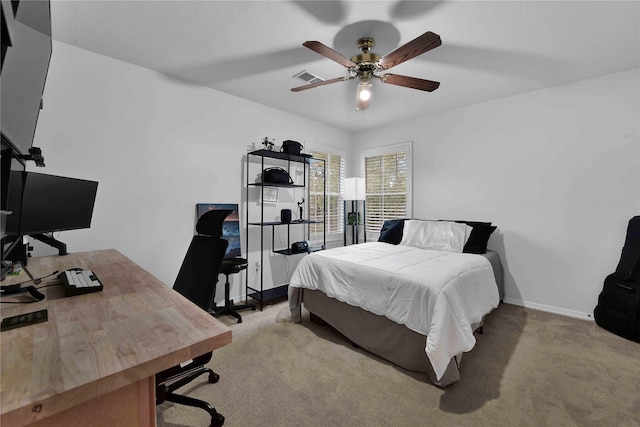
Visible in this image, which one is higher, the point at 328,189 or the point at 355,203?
the point at 328,189

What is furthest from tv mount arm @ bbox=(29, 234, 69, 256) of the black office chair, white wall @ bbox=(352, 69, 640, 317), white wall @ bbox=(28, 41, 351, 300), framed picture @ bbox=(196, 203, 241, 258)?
white wall @ bbox=(352, 69, 640, 317)

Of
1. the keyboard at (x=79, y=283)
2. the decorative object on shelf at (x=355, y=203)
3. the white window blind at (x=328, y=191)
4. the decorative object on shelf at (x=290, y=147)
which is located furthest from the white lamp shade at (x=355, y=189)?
the keyboard at (x=79, y=283)

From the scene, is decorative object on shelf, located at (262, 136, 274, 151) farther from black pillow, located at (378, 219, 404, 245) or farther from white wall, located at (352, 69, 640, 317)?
white wall, located at (352, 69, 640, 317)

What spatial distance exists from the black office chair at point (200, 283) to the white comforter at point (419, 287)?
128 centimetres

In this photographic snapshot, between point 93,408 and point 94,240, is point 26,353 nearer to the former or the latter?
point 93,408

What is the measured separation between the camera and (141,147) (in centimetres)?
282

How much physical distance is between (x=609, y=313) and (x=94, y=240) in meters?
4.96

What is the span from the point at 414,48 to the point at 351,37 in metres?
0.60

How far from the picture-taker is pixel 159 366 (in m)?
0.71

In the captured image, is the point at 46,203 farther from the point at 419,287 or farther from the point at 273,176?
the point at 419,287

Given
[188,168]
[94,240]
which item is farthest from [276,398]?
[188,168]

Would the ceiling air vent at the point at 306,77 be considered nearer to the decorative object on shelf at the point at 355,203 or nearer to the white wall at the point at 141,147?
the white wall at the point at 141,147

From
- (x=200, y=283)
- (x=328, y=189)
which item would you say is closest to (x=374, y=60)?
(x=200, y=283)

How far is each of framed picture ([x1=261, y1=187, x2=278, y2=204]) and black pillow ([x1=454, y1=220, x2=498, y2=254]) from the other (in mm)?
2530
